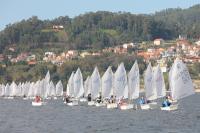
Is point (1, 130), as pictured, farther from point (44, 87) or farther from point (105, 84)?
point (44, 87)

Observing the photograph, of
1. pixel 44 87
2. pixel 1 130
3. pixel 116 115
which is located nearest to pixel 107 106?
pixel 116 115

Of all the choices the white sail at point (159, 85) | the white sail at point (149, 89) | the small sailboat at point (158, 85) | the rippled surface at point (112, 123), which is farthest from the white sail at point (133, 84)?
the rippled surface at point (112, 123)

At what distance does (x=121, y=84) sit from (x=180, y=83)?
15143 mm

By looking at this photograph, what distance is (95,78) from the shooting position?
10869cm

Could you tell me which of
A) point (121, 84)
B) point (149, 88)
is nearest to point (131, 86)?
point (121, 84)

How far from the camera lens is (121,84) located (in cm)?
9181

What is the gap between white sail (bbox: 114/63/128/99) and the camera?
91.8 m

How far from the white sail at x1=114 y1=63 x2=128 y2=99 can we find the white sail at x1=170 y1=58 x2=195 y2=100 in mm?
14016

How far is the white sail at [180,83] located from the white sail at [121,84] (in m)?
14.0

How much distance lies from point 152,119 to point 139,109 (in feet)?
54.8

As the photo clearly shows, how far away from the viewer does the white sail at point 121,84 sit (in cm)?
9181

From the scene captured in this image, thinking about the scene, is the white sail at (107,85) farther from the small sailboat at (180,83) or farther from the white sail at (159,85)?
the small sailboat at (180,83)

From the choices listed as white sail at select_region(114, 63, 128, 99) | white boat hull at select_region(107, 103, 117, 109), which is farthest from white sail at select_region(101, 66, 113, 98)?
white sail at select_region(114, 63, 128, 99)

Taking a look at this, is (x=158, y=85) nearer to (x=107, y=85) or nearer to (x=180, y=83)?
(x=180, y=83)
